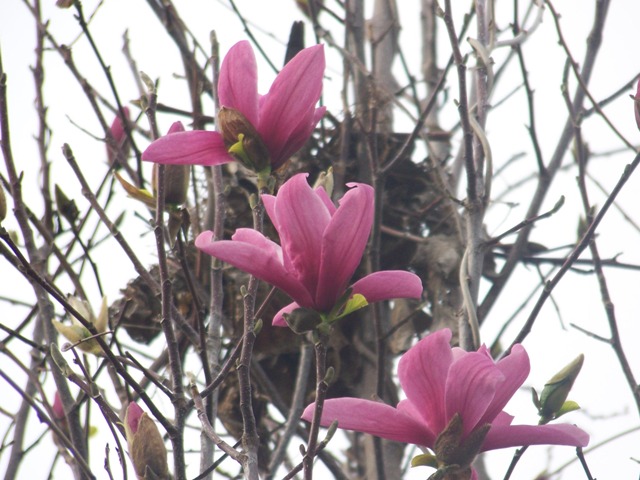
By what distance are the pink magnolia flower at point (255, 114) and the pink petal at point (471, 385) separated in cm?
28

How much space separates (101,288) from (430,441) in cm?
59

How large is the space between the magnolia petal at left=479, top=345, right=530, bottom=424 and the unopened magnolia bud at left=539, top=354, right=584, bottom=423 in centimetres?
17

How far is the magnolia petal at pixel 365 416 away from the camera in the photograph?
0.71 m

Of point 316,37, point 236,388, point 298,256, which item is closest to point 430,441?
point 298,256

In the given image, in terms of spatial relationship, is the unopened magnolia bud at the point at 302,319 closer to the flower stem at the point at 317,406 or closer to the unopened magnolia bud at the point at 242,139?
the flower stem at the point at 317,406

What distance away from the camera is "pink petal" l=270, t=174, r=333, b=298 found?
68 cm

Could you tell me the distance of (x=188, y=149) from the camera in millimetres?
792

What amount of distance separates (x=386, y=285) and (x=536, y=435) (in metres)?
0.19

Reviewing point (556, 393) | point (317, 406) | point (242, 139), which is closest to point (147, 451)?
point (317, 406)

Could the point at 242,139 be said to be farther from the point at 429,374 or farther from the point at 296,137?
the point at 429,374

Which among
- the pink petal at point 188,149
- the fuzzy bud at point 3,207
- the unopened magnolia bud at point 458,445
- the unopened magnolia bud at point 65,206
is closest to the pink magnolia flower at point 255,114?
the pink petal at point 188,149

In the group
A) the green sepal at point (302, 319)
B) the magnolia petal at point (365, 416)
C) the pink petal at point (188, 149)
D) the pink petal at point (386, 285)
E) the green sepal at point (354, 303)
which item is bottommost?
the magnolia petal at point (365, 416)

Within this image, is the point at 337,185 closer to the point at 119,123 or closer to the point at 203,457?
the point at 119,123

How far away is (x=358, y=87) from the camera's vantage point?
1.96 m
